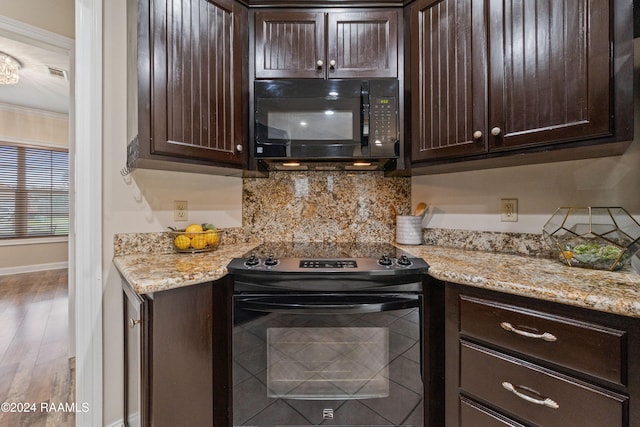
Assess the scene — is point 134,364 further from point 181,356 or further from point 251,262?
point 251,262

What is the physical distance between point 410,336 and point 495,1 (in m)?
1.46

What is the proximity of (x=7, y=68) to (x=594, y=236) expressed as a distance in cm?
500

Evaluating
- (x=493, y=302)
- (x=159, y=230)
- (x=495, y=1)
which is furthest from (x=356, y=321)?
(x=495, y=1)

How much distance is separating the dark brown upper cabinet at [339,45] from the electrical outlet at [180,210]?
0.85m

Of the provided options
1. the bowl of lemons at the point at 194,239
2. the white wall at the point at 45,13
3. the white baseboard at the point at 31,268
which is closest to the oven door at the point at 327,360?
the bowl of lemons at the point at 194,239

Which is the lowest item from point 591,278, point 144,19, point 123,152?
point 591,278

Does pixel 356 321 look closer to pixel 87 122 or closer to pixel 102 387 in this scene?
pixel 102 387

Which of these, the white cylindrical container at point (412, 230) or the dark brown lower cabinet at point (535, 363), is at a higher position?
the white cylindrical container at point (412, 230)

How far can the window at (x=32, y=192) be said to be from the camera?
440 centimetres

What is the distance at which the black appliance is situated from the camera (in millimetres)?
1093

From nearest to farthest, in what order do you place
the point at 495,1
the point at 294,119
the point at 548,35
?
the point at 548,35
the point at 495,1
the point at 294,119

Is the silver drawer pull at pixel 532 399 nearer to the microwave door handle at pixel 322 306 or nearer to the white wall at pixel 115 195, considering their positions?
the microwave door handle at pixel 322 306

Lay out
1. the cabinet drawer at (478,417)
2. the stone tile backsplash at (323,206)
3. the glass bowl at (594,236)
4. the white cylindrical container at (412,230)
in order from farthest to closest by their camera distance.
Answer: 1. the stone tile backsplash at (323,206)
2. the white cylindrical container at (412,230)
3. the glass bowl at (594,236)
4. the cabinet drawer at (478,417)

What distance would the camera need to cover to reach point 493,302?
0.92 m
